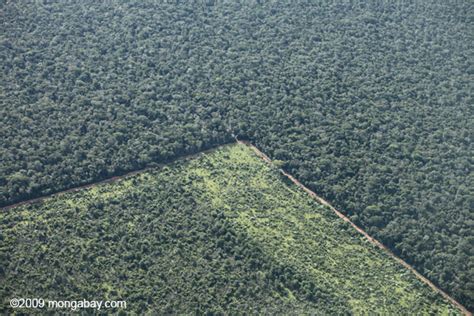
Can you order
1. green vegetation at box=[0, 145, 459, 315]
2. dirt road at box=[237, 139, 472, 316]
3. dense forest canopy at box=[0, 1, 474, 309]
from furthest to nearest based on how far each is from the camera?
dense forest canopy at box=[0, 1, 474, 309]
dirt road at box=[237, 139, 472, 316]
green vegetation at box=[0, 145, 459, 315]

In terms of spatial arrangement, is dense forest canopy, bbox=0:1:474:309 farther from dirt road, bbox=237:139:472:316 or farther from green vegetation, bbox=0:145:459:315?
green vegetation, bbox=0:145:459:315

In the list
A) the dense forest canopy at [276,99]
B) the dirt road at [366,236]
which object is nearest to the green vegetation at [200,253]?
the dirt road at [366,236]

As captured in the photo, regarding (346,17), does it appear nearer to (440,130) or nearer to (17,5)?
(440,130)

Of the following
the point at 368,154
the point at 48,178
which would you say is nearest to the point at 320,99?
the point at 368,154

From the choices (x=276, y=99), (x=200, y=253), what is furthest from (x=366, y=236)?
(x=276, y=99)

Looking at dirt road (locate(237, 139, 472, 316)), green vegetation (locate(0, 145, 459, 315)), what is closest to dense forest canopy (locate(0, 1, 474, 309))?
dirt road (locate(237, 139, 472, 316))
